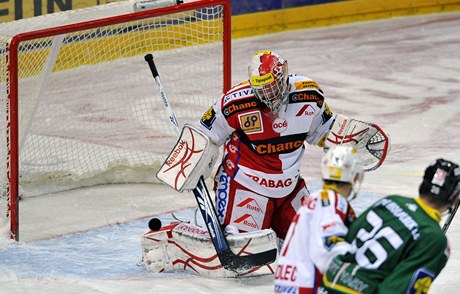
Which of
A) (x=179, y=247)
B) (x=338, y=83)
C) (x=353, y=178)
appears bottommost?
(x=338, y=83)

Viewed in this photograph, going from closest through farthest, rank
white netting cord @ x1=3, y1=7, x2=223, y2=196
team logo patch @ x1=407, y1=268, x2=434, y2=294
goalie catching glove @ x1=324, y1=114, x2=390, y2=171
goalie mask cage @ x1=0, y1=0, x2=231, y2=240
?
team logo patch @ x1=407, y1=268, x2=434, y2=294, goalie catching glove @ x1=324, y1=114, x2=390, y2=171, goalie mask cage @ x1=0, y1=0, x2=231, y2=240, white netting cord @ x1=3, y1=7, x2=223, y2=196

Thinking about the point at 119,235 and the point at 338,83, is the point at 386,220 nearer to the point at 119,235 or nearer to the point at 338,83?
the point at 119,235

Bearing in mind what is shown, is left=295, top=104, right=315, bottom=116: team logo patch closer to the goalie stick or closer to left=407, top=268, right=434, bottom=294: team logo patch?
the goalie stick

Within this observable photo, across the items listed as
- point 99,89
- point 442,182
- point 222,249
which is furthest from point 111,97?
point 442,182

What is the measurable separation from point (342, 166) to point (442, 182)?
31cm

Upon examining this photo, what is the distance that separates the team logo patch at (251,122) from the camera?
5.23 m

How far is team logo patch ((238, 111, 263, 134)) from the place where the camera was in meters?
5.23

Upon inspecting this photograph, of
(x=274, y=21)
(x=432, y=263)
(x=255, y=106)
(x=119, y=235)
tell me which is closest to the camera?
(x=432, y=263)

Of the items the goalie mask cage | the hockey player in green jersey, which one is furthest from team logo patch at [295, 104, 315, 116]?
the hockey player in green jersey

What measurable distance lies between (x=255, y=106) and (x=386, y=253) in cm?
183

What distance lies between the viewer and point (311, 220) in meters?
3.67

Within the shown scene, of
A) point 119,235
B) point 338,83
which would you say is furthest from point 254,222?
point 338,83

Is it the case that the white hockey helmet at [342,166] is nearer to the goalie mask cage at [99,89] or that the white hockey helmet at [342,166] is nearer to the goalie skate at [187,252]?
the goalie skate at [187,252]

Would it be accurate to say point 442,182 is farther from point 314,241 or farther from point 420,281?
point 314,241
